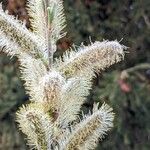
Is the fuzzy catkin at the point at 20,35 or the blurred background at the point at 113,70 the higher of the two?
the blurred background at the point at 113,70

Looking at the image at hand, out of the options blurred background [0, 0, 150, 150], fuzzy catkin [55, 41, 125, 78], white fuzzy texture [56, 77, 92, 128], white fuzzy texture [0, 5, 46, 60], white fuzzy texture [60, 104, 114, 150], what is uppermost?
blurred background [0, 0, 150, 150]

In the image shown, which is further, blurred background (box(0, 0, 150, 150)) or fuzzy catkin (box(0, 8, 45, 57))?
blurred background (box(0, 0, 150, 150))

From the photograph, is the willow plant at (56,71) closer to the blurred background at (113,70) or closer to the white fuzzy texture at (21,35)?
the white fuzzy texture at (21,35)

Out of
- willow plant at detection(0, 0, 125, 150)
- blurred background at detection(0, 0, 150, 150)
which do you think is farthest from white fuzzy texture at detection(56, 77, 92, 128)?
blurred background at detection(0, 0, 150, 150)

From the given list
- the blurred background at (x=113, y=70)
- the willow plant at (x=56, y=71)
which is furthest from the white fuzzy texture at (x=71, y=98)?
the blurred background at (x=113, y=70)

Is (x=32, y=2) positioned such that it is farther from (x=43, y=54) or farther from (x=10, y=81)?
(x=10, y=81)

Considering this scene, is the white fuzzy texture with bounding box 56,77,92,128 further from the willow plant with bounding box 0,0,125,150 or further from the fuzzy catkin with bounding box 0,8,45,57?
the fuzzy catkin with bounding box 0,8,45,57
